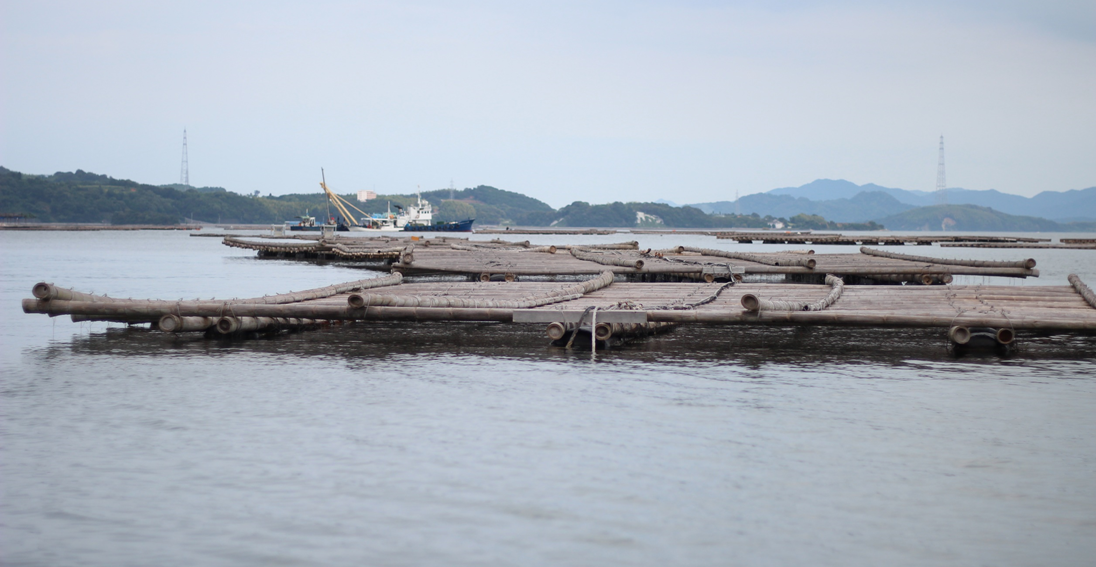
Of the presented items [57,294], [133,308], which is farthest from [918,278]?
[57,294]

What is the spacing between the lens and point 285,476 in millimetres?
9234

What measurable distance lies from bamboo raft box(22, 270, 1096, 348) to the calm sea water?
28.3 inches

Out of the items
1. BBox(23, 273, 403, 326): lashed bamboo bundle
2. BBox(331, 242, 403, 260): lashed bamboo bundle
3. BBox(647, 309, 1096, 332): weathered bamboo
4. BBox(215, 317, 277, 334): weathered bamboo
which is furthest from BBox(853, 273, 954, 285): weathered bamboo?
BBox(331, 242, 403, 260): lashed bamboo bundle

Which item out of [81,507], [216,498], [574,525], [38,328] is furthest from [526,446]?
[38,328]

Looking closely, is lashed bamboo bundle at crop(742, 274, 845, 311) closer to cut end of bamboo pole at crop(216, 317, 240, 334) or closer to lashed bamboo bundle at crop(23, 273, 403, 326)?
lashed bamboo bundle at crop(23, 273, 403, 326)

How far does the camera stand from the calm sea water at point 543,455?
7.58 m

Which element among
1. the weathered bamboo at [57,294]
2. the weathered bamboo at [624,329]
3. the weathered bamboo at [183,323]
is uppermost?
the weathered bamboo at [57,294]

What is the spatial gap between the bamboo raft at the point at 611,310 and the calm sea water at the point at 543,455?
0.72 m

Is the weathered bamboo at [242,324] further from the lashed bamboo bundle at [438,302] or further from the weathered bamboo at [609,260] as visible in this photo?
the weathered bamboo at [609,260]

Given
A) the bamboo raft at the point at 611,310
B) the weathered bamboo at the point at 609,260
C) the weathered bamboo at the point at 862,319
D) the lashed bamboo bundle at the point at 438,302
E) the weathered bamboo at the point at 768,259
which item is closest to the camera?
the weathered bamboo at the point at 862,319

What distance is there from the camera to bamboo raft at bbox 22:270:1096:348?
52.3ft

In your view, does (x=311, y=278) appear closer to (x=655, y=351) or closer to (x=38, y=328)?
(x=38, y=328)

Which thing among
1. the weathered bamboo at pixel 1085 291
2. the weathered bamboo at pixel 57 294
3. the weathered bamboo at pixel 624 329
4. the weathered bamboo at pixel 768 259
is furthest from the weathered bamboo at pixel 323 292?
the weathered bamboo at pixel 1085 291

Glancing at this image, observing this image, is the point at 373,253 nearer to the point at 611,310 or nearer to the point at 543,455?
the point at 611,310
